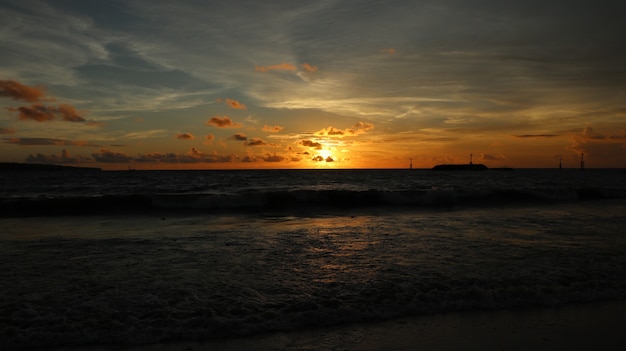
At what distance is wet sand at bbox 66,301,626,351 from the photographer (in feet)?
15.7

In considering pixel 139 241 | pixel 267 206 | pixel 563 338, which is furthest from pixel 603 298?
pixel 267 206

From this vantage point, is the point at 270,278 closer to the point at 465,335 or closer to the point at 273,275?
the point at 273,275

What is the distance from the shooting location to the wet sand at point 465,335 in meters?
4.78

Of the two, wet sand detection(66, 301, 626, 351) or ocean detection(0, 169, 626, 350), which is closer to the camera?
wet sand detection(66, 301, 626, 351)

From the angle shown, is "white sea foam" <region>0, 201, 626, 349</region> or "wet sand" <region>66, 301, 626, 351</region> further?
"white sea foam" <region>0, 201, 626, 349</region>

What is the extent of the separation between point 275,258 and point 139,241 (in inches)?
193

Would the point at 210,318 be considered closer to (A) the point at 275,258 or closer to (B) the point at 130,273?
(B) the point at 130,273

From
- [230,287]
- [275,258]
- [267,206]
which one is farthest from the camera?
[267,206]

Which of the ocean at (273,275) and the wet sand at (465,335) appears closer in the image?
the wet sand at (465,335)

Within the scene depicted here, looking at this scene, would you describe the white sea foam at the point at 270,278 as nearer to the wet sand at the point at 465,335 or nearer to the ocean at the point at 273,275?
the ocean at the point at 273,275

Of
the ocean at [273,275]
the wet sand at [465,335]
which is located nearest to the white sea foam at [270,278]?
the ocean at [273,275]

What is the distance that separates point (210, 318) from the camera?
548 centimetres

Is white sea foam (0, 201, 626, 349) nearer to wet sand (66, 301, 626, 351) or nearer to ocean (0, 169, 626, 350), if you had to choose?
ocean (0, 169, 626, 350)

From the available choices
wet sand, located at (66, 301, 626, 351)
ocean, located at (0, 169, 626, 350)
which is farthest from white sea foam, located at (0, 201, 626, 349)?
wet sand, located at (66, 301, 626, 351)
